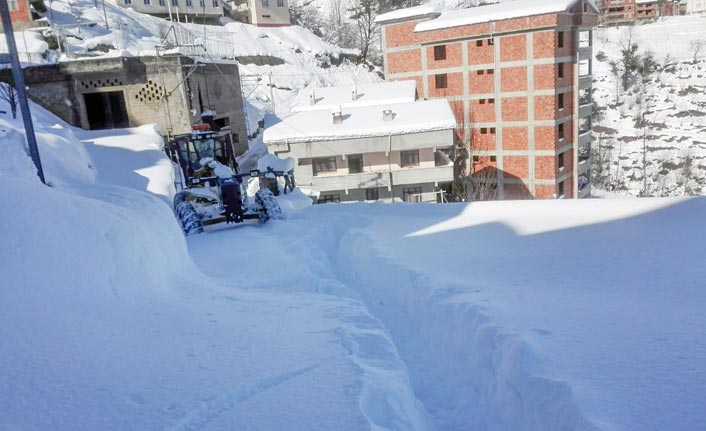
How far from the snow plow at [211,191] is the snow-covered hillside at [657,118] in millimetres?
36943

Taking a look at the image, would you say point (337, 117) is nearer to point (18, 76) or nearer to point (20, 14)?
point (20, 14)

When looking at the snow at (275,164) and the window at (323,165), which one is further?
the window at (323,165)

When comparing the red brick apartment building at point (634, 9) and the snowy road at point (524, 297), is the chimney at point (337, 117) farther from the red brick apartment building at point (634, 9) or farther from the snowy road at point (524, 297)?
the red brick apartment building at point (634, 9)

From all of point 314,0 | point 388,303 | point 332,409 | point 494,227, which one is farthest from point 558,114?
point 314,0

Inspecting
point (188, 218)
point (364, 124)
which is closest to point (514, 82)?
point (364, 124)

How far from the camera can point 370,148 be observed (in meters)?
24.9

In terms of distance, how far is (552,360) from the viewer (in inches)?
164

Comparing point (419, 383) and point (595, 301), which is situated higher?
point (595, 301)

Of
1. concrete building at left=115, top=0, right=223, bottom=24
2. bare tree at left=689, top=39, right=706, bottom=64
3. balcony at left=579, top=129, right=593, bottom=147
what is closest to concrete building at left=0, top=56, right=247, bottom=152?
balcony at left=579, top=129, right=593, bottom=147

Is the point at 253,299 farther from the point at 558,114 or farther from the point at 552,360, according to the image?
the point at 558,114

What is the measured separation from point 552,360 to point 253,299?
11.6 ft

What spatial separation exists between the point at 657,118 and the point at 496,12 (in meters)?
24.3

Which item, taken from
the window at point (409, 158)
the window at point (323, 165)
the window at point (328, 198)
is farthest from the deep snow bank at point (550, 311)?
the window at point (328, 198)

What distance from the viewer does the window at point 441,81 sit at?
103 feet
